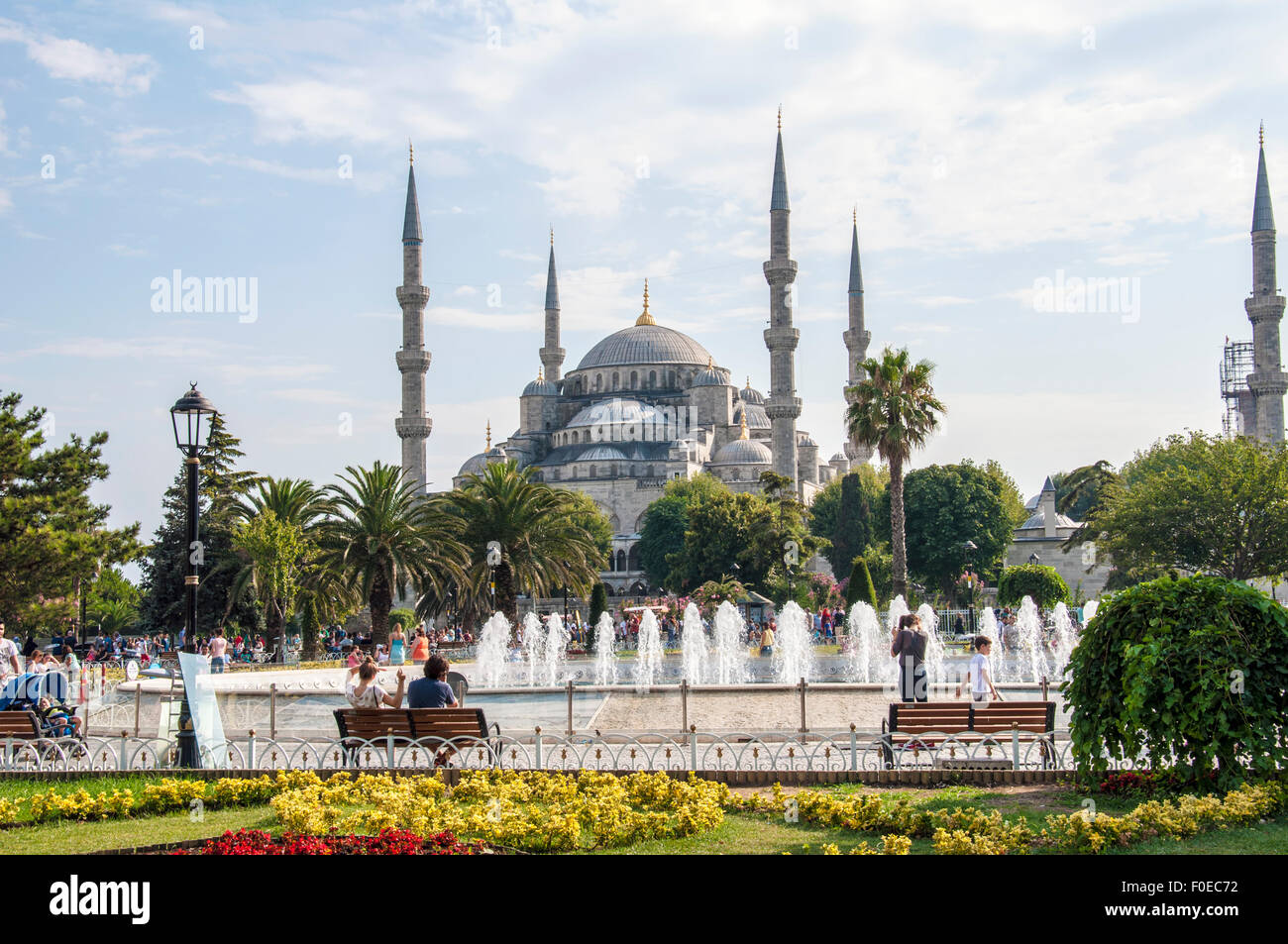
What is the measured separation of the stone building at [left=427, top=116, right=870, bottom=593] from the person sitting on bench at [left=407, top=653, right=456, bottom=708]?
5123cm

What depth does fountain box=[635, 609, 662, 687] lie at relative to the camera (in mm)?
21128

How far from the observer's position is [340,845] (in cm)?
574

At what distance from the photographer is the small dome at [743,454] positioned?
231ft

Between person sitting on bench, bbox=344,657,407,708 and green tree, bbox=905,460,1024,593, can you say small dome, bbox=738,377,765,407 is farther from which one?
person sitting on bench, bbox=344,657,407,708

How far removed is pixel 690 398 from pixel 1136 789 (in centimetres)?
7091

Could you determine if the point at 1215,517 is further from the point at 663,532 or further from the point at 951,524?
the point at 663,532

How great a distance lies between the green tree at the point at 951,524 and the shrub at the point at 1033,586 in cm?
1776

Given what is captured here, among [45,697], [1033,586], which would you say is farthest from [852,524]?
[45,697]

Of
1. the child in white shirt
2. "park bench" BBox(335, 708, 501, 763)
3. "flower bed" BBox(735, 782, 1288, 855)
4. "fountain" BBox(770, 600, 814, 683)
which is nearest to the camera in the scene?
"flower bed" BBox(735, 782, 1288, 855)

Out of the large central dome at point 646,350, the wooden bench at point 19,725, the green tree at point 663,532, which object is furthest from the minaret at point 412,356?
the wooden bench at point 19,725

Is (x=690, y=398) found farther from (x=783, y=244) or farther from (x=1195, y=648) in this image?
(x=1195, y=648)

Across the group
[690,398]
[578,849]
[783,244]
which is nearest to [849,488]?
[783,244]

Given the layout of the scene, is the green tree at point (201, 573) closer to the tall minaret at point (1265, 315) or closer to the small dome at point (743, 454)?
the tall minaret at point (1265, 315)

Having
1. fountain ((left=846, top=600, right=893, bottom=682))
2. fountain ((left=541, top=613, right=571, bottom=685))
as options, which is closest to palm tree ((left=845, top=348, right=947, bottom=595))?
fountain ((left=846, top=600, right=893, bottom=682))
